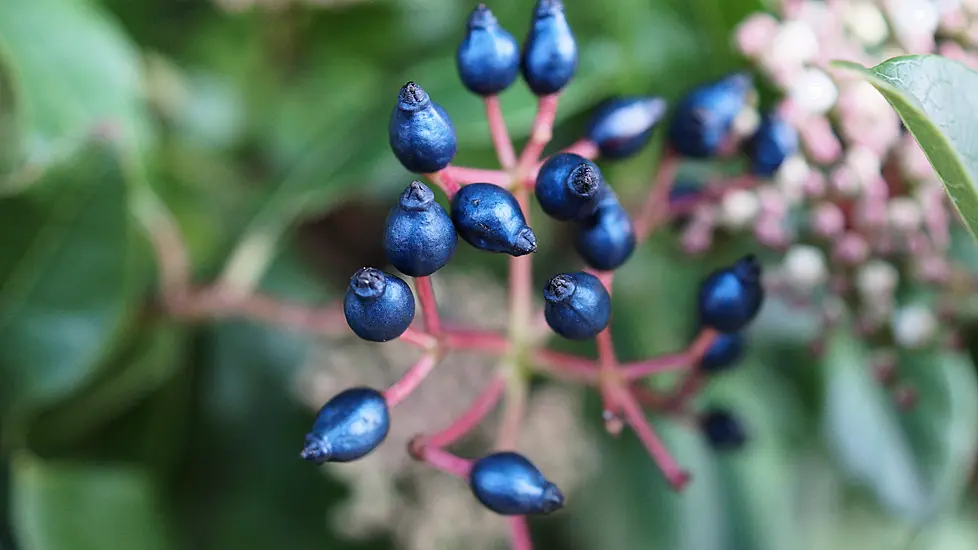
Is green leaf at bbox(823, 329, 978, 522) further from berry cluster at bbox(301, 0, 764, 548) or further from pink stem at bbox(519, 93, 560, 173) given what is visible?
pink stem at bbox(519, 93, 560, 173)

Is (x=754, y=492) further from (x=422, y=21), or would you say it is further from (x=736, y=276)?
(x=422, y=21)

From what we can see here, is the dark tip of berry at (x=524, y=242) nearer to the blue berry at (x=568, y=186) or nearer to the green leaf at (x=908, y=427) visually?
the blue berry at (x=568, y=186)

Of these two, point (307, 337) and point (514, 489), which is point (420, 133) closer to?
point (514, 489)

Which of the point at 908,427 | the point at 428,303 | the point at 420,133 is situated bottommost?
the point at 908,427

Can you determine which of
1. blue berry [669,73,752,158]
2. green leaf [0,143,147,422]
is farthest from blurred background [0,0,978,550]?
blue berry [669,73,752,158]

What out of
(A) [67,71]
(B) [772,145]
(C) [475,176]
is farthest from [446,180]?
(A) [67,71]

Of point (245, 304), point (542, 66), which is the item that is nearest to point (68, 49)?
point (245, 304)

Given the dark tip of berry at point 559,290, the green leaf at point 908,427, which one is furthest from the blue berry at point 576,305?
the green leaf at point 908,427
